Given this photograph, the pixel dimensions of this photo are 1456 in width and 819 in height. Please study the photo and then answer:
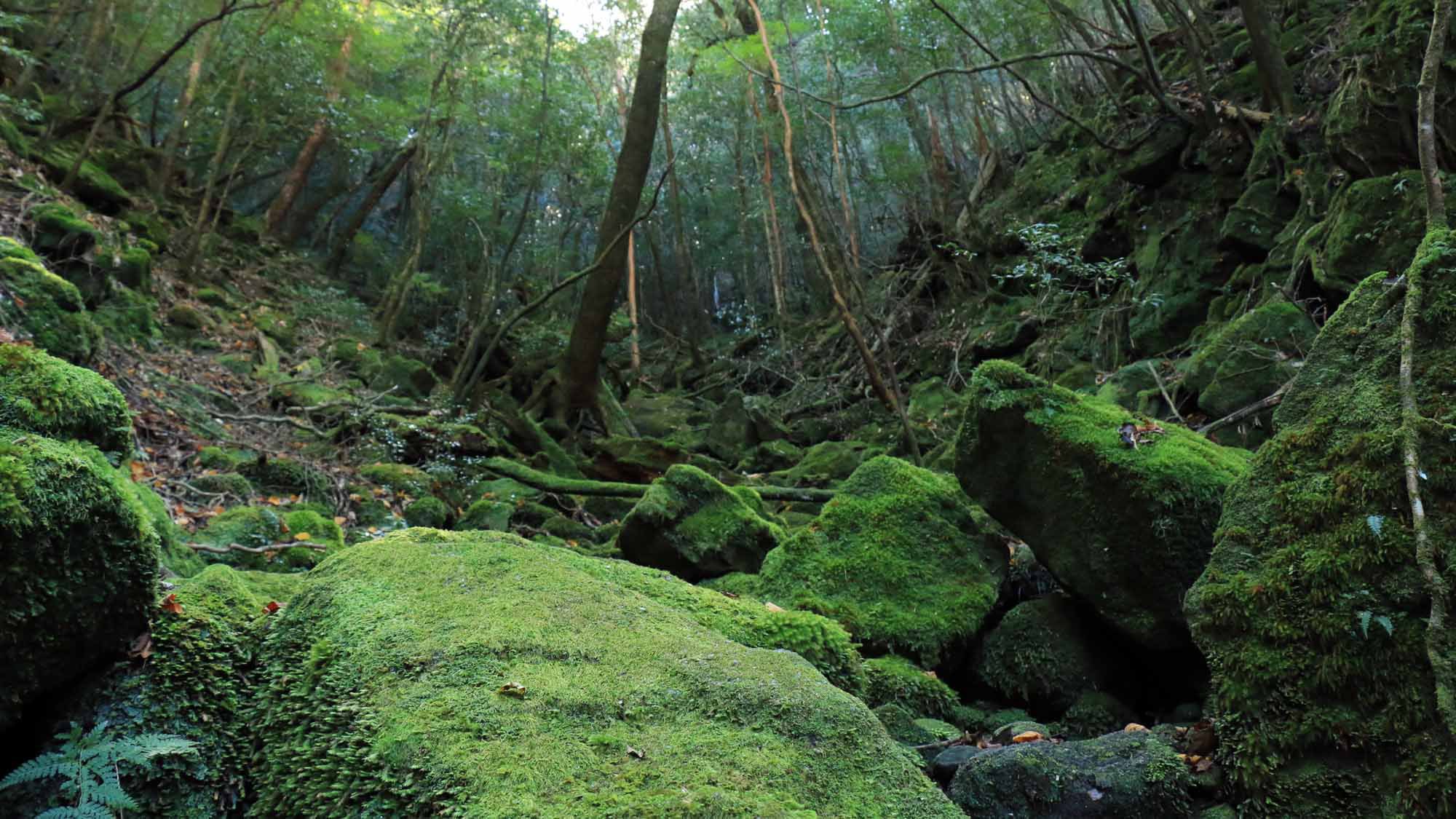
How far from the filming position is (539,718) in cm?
183

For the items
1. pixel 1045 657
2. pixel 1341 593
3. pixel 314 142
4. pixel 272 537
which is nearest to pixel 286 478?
pixel 272 537

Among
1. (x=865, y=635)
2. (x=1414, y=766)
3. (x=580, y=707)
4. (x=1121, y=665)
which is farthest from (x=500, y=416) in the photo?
(x=1414, y=766)

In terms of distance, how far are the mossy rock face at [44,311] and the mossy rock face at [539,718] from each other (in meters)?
4.22

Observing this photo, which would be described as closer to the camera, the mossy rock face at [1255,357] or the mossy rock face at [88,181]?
the mossy rock face at [1255,357]

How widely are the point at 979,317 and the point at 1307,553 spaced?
11.4 metres

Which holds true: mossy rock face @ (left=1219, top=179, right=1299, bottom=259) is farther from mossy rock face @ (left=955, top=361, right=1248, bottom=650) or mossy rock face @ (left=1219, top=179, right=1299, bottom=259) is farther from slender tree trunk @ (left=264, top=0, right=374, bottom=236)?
slender tree trunk @ (left=264, top=0, right=374, bottom=236)

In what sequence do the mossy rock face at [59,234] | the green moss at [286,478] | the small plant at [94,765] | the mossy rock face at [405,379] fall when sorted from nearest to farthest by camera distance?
the small plant at [94,765] → the green moss at [286,478] → the mossy rock face at [59,234] → the mossy rock face at [405,379]

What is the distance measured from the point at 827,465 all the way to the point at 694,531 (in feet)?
15.6

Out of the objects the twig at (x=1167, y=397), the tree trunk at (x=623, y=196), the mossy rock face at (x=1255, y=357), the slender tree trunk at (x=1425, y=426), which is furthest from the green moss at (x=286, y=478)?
the mossy rock face at (x=1255, y=357)

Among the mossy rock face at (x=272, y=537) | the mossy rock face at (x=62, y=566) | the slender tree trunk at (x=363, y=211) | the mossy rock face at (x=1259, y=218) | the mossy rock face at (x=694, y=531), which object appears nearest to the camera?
the mossy rock face at (x=62, y=566)

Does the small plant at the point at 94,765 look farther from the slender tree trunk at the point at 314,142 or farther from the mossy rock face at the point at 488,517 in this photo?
the slender tree trunk at the point at 314,142

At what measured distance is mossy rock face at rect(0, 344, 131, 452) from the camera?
2.52 meters

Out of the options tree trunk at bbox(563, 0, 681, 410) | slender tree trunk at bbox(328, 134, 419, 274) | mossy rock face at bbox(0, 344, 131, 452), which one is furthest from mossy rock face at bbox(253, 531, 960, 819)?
slender tree trunk at bbox(328, 134, 419, 274)

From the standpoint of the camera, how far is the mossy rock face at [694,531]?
208 inches
